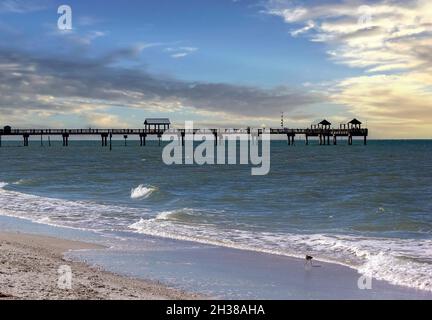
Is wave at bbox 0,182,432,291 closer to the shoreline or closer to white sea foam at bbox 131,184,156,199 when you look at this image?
the shoreline

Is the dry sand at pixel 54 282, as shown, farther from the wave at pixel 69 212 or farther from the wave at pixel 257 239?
the wave at pixel 69 212

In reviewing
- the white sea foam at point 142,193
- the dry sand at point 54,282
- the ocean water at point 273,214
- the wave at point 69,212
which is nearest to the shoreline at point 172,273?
the dry sand at point 54,282

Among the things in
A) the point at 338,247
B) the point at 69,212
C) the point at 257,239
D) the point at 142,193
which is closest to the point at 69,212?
the point at 69,212

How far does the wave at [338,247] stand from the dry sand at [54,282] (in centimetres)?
406

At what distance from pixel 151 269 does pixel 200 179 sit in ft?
93.2

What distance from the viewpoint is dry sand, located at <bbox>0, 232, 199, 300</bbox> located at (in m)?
8.51

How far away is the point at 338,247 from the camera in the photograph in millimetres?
13781

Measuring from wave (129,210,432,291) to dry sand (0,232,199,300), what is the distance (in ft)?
13.3

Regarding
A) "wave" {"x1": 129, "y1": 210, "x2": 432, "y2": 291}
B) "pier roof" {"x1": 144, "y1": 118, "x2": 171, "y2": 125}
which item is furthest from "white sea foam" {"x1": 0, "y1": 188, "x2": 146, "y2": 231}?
"pier roof" {"x1": 144, "y1": 118, "x2": 171, "y2": 125}

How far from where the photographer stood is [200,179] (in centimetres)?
3950

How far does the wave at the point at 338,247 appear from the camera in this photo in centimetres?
1099

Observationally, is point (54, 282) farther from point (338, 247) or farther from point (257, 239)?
point (338, 247)
